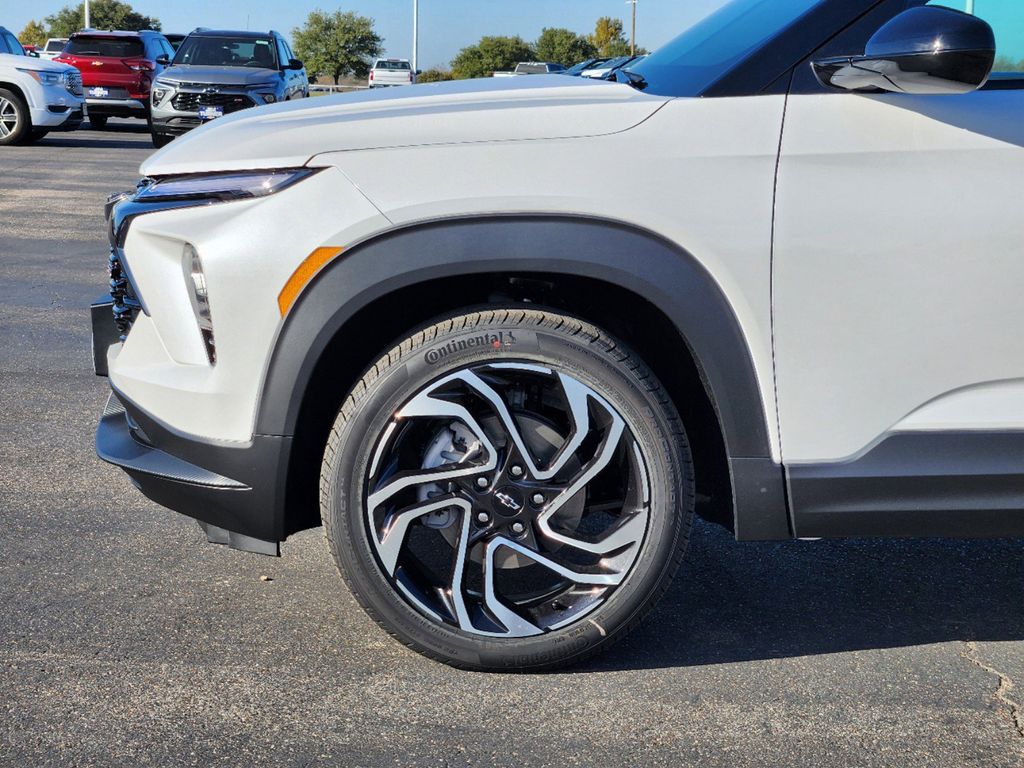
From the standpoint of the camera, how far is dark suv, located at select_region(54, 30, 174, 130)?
70.3ft

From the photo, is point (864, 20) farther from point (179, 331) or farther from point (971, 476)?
point (179, 331)

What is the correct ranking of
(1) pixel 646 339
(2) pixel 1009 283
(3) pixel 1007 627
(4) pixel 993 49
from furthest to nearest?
(3) pixel 1007 627 < (1) pixel 646 339 < (2) pixel 1009 283 < (4) pixel 993 49

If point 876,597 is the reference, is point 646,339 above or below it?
above

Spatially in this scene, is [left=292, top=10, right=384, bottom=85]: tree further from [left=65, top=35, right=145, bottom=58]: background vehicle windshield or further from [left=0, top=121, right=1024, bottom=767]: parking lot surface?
[left=0, top=121, right=1024, bottom=767]: parking lot surface

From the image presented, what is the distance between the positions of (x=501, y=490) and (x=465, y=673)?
1.54 ft

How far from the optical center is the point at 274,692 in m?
2.70

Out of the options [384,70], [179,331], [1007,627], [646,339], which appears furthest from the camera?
[384,70]

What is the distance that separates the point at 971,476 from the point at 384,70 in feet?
171

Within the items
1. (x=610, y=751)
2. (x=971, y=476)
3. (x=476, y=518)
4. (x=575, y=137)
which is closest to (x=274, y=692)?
(x=476, y=518)

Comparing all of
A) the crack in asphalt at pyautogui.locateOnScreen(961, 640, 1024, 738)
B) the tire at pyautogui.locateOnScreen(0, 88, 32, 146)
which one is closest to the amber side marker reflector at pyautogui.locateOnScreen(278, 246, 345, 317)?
the crack in asphalt at pyautogui.locateOnScreen(961, 640, 1024, 738)

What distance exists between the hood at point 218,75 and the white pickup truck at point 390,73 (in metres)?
31.9

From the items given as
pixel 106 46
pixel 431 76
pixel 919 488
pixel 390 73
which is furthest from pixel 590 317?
pixel 431 76

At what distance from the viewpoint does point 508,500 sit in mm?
2715

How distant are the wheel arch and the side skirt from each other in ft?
0.28
